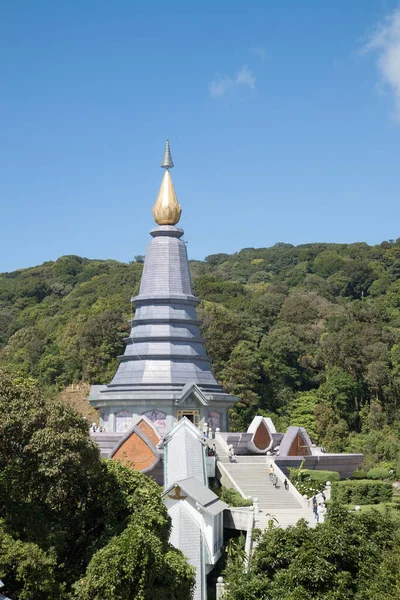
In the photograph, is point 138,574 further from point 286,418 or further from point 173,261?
point 286,418

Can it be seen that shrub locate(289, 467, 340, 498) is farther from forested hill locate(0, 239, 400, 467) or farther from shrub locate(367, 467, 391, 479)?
forested hill locate(0, 239, 400, 467)

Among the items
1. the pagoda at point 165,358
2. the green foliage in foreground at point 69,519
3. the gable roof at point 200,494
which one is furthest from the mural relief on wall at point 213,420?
the green foliage in foreground at point 69,519

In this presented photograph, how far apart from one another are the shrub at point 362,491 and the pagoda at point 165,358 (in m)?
6.31

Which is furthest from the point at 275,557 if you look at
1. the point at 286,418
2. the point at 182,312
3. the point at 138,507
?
the point at 286,418

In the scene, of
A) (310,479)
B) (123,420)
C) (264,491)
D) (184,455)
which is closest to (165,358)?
(123,420)

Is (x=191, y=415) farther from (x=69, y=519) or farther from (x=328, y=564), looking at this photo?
(x=328, y=564)

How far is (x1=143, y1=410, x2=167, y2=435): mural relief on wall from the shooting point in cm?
3541

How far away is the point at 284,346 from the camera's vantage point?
5828cm

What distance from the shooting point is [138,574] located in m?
17.6

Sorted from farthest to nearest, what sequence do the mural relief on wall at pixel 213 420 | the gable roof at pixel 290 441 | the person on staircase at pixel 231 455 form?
1. the mural relief on wall at pixel 213 420
2. the gable roof at pixel 290 441
3. the person on staircase at pixel 231 455

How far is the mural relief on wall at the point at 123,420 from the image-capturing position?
1417 inches

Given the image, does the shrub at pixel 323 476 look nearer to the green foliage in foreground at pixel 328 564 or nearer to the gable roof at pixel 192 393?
the gable roof at pixel 192 393

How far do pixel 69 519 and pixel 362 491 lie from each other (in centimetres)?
1613

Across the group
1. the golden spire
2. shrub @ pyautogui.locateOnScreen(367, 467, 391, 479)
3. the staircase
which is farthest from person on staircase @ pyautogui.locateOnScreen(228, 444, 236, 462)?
the golden spire
